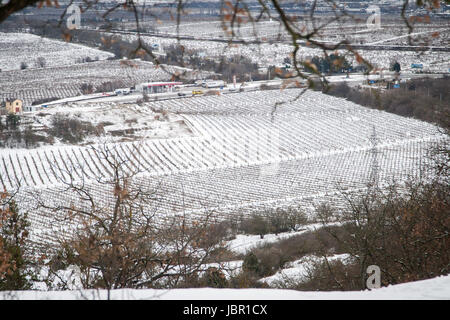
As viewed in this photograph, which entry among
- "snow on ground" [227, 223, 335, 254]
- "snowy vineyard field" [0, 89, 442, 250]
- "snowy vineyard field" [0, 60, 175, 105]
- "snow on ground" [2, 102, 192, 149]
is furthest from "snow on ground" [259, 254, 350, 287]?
"snowy vineyard field" [0, 60, 175, 105]

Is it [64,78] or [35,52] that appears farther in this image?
[35,52]

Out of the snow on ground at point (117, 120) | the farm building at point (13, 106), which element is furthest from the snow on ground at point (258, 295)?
the farm building at point (13, 106)

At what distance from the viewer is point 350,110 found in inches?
1406

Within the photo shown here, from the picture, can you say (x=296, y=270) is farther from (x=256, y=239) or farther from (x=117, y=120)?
(x=117, y=120)

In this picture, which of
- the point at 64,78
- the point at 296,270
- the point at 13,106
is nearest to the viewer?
the point at 296,270

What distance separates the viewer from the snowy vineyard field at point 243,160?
19203 mm

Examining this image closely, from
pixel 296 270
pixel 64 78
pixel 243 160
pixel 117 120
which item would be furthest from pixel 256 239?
pixel 64 78

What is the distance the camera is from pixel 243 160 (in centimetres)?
2508

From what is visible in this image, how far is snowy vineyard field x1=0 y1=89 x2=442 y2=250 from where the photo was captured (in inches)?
756

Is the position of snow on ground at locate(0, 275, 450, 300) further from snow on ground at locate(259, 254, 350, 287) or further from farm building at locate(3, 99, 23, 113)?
farm building at locate(3, 99, 23, 113)

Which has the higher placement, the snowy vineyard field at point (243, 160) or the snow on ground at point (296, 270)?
the snow on ground at point (296, 270)

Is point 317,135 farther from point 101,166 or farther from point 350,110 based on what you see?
point 101,166

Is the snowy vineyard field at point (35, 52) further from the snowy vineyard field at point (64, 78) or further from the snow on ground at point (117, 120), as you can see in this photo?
the snow on ground at point (117, 120)
